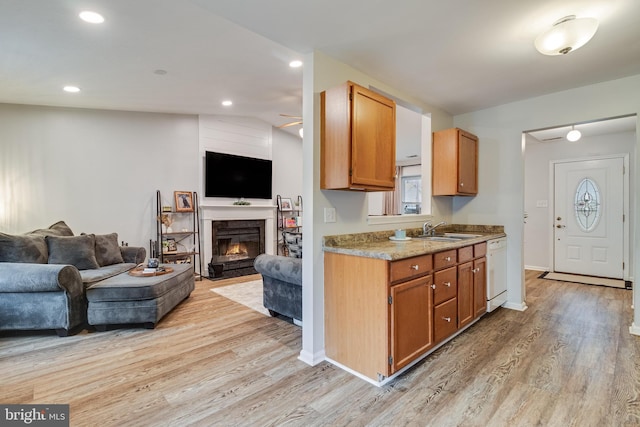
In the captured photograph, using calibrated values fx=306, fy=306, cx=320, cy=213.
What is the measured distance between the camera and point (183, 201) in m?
5.28

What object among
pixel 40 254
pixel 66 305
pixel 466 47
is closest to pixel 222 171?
pixel 40 254

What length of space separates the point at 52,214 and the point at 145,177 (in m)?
1.29

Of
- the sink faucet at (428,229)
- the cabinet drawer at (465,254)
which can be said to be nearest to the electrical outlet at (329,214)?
the cabinet drawer at (465,254)

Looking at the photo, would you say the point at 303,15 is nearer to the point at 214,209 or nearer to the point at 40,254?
the point at 40,254

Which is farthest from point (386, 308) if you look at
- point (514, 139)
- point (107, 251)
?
point (107, 251)

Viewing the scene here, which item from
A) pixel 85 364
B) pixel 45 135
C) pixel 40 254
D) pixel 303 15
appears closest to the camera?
pixel 303 15

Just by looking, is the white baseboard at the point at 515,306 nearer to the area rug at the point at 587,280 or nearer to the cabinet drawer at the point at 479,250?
the cabinet drawer at the point at 479,250

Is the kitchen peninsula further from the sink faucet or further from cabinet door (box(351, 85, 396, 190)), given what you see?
the sink faucet

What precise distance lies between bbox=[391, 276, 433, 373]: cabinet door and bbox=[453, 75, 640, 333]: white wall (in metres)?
2.03

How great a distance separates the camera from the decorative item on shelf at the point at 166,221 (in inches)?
197

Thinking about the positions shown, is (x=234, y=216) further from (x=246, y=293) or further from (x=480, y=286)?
(x=480, y=286)

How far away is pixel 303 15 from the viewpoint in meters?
2.01

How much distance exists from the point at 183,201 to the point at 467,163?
4450 mm

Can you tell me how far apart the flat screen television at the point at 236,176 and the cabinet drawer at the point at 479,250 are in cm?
412
